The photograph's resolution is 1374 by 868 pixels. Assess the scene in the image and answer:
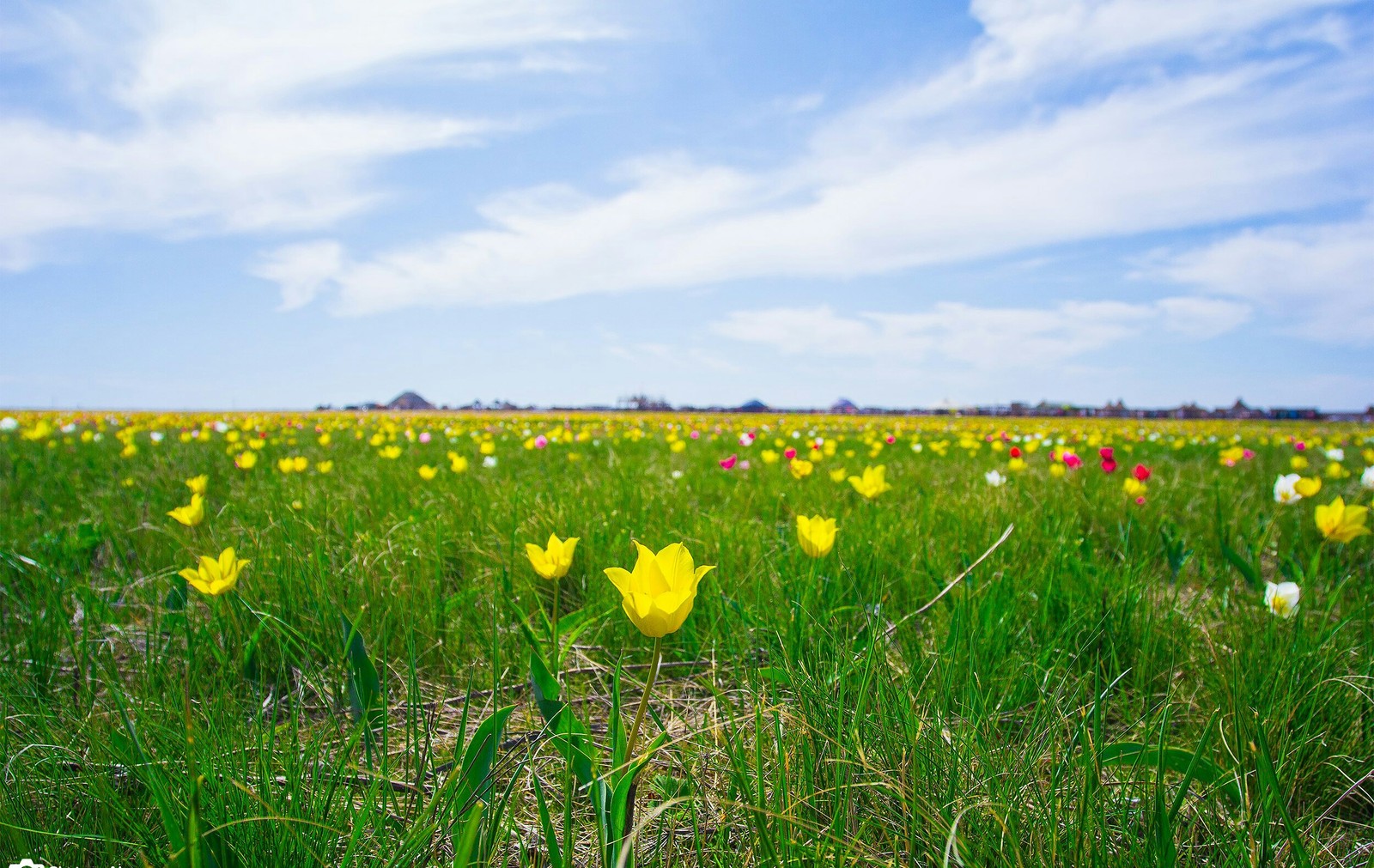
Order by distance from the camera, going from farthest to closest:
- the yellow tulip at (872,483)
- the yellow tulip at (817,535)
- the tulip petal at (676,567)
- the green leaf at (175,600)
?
the yellow tulip at (872,483), the green leaf at (175,600), the yellow tulip at (817,535), the tulip petal at (676,567)

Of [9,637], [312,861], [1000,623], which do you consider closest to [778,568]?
[1000,623]

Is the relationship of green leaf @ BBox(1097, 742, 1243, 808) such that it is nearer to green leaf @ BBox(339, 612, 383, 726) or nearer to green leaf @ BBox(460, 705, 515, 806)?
green leaf @ BBox(460, 705, 515, 806)

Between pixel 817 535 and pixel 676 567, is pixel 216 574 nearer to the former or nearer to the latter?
pixel 676 567

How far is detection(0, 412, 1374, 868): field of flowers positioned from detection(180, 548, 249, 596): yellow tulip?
0.02 metres

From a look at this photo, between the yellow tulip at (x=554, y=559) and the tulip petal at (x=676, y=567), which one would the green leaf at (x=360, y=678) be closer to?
the yellow tulip at (x=554, y=559)

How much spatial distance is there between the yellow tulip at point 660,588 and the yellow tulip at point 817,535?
0.63 metres

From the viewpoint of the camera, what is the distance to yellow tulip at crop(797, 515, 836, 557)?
5.34ft

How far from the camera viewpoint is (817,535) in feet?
5.43

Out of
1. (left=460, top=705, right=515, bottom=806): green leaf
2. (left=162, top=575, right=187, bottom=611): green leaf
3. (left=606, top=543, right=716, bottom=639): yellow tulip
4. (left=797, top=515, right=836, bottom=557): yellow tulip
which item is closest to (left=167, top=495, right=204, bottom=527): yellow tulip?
(left=162, top=575, right=187, bottom=611): green leaf

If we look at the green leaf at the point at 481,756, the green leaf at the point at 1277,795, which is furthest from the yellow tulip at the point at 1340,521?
the green leaf at the point at 481,756

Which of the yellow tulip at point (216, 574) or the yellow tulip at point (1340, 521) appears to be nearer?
the yellow tulip at point (216, 574)

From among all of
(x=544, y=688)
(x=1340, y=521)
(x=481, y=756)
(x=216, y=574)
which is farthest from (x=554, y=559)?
(x=1340, y=521)

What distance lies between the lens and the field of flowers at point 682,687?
1.05 meters

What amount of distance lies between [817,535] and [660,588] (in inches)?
27.5
